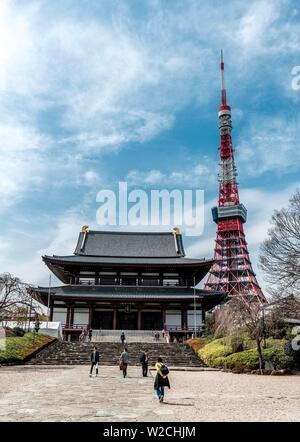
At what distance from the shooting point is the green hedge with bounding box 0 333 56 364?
25250 mm

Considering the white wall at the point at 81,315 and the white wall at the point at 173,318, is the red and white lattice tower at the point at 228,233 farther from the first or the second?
the white wall at the point at 81,315

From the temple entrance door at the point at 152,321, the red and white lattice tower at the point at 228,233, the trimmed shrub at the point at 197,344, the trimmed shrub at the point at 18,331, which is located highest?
the red and white lattice tower at the point at 228,233

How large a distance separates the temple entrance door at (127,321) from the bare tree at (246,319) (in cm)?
1620

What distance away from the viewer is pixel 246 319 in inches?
942

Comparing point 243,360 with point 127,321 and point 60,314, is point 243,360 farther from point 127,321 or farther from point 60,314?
point 60,314

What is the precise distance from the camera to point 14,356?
84.2 ft

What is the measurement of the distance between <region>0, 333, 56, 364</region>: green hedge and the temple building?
29.4 feet

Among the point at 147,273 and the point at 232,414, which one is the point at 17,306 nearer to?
the point at 232,414

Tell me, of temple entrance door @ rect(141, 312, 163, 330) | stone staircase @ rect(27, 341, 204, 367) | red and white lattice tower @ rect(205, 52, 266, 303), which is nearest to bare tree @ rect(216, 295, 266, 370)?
stone staircase @ rect(27, 341, 204, 367)

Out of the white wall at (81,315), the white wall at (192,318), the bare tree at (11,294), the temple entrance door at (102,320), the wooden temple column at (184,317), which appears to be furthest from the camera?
the temple entrance door at (102,320)

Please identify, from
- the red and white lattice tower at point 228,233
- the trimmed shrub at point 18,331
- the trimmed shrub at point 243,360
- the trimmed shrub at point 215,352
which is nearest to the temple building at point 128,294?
the trimmed shrub at point 18,331

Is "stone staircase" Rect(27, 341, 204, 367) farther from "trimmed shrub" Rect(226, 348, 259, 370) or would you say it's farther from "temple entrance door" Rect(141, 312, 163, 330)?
"temple entrance door" Rect(141, 312, 163, 330)

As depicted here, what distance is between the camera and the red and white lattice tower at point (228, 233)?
232 ft

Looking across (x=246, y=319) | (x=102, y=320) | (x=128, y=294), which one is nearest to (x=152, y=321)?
(x=128, y=294)
